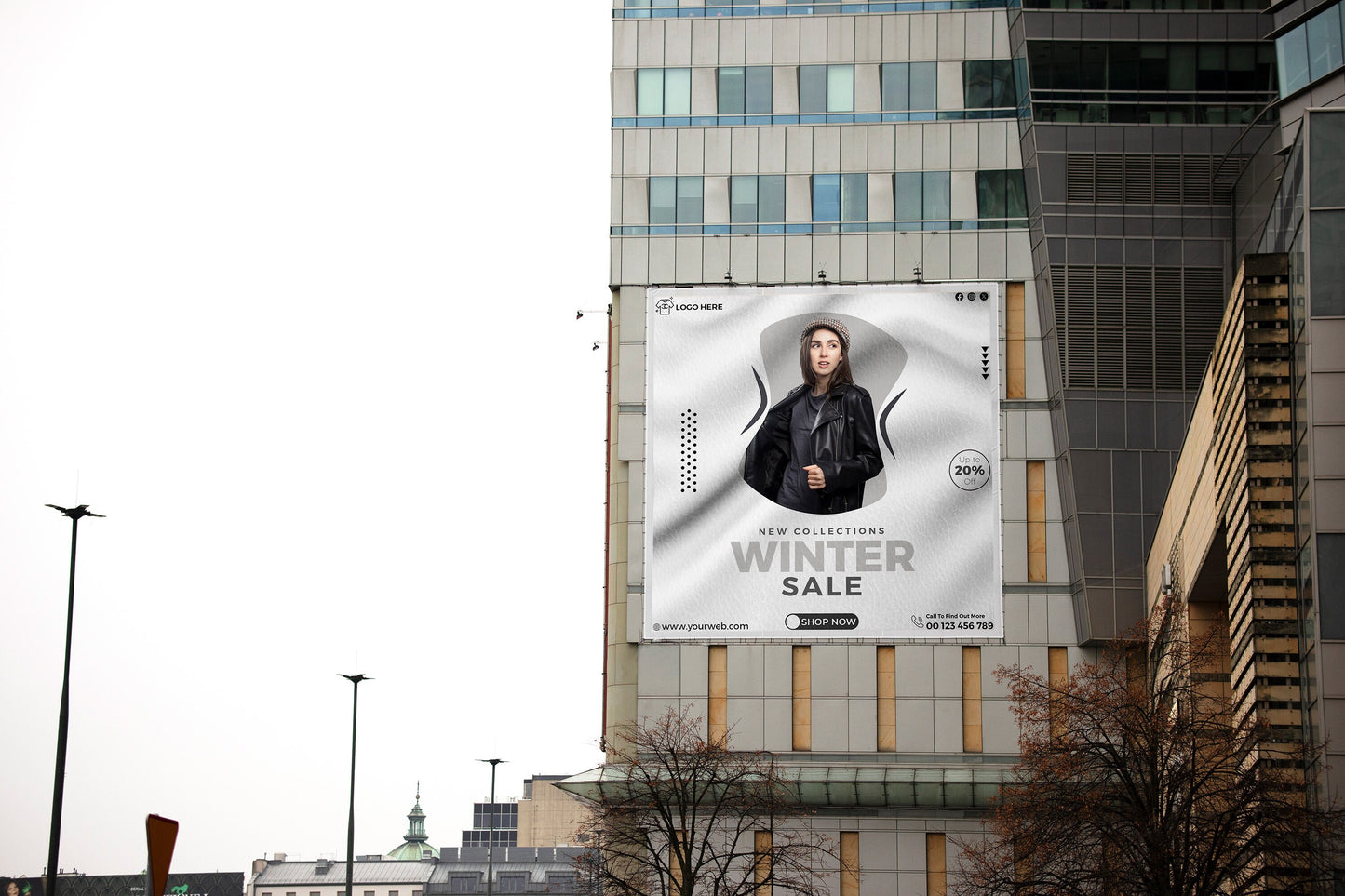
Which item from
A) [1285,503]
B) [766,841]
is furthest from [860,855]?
[1285,503]

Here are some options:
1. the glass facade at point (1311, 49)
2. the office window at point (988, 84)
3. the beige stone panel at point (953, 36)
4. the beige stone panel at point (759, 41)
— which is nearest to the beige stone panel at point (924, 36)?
the beige stone panel at point (953, 36)

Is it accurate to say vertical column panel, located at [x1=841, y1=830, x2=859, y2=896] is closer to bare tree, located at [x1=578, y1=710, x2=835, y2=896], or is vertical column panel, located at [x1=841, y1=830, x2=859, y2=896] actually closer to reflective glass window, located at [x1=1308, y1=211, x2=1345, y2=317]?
bare tree, located at [x1=578, y1=710, x2=835, y2=896]

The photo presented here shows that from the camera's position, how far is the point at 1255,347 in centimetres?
3844

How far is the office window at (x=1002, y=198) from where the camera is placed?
6556 centimetres

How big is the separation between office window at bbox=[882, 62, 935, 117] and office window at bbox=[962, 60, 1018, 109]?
3.60ft

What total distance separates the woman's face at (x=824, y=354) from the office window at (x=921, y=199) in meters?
4.86

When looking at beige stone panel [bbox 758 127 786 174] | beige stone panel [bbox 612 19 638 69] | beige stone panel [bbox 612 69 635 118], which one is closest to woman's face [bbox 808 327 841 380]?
beige stone panel [bbox 758 127 786 174]

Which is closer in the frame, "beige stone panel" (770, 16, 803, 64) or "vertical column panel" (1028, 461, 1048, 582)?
"vertical column panel" (1028, 461, 1048, 582)

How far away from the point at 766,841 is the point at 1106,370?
1951 cm

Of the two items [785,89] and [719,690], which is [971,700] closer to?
[719,690]

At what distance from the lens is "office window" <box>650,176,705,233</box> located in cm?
6675

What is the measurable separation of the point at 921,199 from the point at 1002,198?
279 cm

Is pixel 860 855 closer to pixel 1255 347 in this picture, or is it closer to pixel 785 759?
pixel 785 759

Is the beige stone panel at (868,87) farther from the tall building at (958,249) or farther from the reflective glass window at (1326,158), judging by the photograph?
the reflective glass window at (1326,158)
